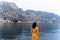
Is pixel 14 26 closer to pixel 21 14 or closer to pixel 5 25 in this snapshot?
pixel 5 25

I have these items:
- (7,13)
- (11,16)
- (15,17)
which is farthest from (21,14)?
(7,13)

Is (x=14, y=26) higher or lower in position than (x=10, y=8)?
lower

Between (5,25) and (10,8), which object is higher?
(10,8)

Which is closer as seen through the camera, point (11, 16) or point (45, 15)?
point (45, 15)

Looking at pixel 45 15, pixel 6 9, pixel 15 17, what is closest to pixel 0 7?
pixel 6 9

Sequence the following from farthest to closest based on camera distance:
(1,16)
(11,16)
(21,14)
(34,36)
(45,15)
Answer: (1,16) < (11,16) < (21,14) < (45,15) < (34,36)

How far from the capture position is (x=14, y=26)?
69.6ft

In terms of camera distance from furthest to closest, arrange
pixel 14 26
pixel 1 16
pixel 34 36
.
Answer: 1. pixel 14 26
2. pixel 1 16
3. pixel 34 36

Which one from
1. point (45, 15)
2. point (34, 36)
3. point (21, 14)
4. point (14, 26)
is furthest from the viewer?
point (14, 26)

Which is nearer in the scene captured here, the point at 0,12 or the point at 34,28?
the point at 34,28

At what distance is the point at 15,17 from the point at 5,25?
29.8ft

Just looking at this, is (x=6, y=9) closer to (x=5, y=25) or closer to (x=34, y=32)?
(x=5, y=25)

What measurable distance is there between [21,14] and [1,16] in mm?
3007

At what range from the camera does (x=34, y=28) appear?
2.44 metres
